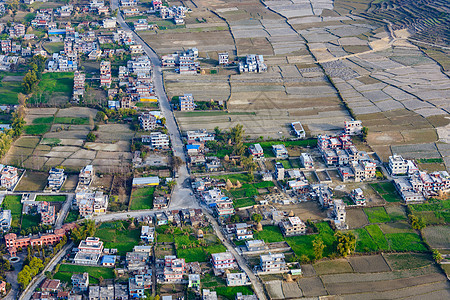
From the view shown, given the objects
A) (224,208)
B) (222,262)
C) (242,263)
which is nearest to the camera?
(222,262)

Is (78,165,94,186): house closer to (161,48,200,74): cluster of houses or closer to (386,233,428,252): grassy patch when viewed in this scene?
(161,48,200,74): cluster of houses

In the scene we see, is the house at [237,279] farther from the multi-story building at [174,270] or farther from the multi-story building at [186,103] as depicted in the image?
the multi-story building at [186,103]

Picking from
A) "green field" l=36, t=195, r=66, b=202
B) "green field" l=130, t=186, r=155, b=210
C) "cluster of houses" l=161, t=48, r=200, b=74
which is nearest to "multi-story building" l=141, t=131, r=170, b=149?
"green field" l=130, t=186, r=155, b=210

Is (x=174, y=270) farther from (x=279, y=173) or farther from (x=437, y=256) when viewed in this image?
(x=437, y=256)

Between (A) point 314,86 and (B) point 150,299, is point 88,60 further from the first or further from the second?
(B) point 150,299

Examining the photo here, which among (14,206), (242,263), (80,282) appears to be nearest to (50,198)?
(14,206)

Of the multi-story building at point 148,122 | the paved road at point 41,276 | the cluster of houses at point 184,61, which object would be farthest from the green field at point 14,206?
the cluster of houses at point 184,61
